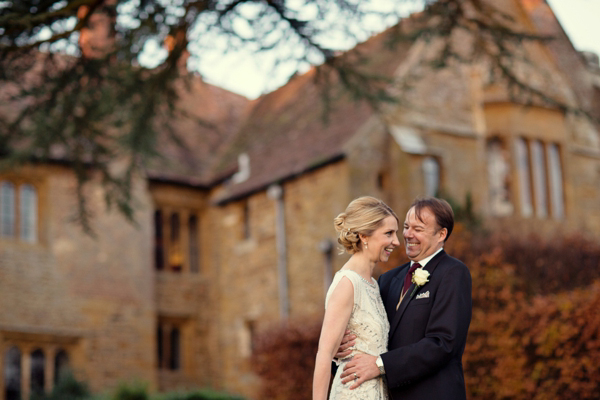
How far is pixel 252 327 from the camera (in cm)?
2041

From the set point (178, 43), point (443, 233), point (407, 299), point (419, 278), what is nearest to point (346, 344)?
point (407, 299)

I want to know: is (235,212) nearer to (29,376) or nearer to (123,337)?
(123,337)

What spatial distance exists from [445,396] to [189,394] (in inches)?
434

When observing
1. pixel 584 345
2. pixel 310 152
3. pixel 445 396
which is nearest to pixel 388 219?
pixel 445 396

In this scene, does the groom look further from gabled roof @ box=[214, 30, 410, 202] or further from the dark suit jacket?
gabled roof @ box=[214, 30, 410, 202]

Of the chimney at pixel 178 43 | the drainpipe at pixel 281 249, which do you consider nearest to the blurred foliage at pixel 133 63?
the chimney at pixel 178 43

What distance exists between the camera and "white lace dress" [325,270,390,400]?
434 centimetres

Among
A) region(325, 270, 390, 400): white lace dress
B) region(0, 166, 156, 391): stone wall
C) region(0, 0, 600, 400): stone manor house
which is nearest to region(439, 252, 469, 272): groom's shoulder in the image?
region(325, 270, 390, 400): white lace dress

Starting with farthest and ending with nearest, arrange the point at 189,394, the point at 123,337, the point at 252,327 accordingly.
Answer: the point at 252,327 → the point at 123,337 → the point at 189,394

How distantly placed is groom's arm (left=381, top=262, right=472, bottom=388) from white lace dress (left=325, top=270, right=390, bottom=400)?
0.47ft

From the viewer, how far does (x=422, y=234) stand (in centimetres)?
447

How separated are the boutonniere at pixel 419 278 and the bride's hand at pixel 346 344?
390 millimetres

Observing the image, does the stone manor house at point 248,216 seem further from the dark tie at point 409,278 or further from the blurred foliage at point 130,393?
the dark tie at point 409,278

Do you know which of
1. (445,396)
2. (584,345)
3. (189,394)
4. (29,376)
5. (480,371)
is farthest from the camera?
(29,376)
